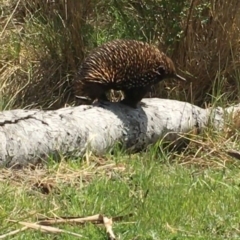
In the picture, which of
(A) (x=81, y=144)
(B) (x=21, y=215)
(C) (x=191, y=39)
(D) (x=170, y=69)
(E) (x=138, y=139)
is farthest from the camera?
(C) (x=191, y=39)

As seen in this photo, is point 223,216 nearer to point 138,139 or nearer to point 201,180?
point 201,180

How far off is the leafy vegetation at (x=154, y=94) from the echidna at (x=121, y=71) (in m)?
0.69

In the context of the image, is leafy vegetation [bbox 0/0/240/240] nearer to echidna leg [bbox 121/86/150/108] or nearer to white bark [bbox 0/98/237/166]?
white bark [bbox 0/98/237/166]

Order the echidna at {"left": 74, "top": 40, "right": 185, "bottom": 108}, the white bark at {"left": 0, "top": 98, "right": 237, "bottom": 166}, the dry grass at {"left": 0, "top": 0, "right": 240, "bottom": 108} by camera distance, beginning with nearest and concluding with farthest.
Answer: the white bark at {"left": 0, "top": 98, "right": 237, "bottom": 166}
the echidna at {"left": 74, "top": 40, "right": 185, "bottom": 108}
the dry grass at {"left": 0, "top": 0, "right": 240, "bottom": 108}

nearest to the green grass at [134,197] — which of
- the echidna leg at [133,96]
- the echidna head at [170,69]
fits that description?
the echidna leg at [133,96]

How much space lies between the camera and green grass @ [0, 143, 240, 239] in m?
4.83

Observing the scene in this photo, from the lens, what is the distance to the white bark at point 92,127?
608 cm

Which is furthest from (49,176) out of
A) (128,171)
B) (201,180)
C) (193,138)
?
(193,138)

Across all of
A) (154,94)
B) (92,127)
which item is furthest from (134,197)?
(154,94)

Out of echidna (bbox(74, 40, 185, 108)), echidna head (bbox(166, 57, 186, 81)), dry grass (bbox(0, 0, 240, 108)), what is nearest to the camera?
echidna (bbox(74, 40, 185, 108))

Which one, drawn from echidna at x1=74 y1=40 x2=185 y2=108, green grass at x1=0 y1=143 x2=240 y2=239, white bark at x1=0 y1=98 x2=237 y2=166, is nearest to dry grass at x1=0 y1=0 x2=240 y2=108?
white bark at x1=0 y1=98 x2=237 y2=166

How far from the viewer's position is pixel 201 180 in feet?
19.1

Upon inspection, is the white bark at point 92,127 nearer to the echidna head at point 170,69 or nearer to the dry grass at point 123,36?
the echidna head at point 170,69

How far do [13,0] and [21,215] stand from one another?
18.3ft
